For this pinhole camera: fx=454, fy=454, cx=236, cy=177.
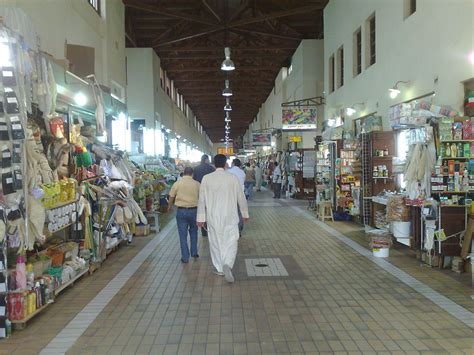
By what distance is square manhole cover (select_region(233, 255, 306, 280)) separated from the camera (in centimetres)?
651

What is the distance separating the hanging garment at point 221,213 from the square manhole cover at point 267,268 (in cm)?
43

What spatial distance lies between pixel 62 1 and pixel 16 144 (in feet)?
20.1

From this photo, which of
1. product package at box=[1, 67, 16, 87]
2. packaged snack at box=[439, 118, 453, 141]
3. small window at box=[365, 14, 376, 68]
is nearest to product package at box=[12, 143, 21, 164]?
product package at box=[1, 67, 16, 87]

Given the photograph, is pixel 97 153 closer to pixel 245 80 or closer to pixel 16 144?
pixel 16 144

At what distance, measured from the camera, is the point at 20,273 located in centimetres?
461

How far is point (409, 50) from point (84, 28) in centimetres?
739

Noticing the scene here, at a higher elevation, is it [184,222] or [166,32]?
[166,32]

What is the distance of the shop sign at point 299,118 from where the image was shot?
1708 cm

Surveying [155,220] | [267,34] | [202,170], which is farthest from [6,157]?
[267,34]

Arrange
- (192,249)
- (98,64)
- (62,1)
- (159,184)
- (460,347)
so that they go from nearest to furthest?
(460,347) < (192,249) < (62,1) < (98,64) < (159,184)

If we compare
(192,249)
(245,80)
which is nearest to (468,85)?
(192,249)

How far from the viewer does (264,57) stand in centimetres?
2353

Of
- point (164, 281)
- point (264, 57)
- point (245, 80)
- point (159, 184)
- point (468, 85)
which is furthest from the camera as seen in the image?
point (245, 80)

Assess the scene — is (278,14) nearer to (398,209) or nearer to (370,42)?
(370,42)
